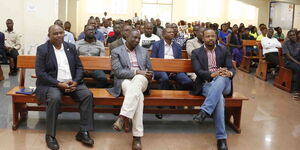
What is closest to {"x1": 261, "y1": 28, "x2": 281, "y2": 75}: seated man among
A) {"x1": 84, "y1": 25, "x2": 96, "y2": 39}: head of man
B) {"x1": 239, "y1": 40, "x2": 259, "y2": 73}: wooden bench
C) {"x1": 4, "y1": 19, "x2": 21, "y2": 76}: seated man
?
{"x1": 239, "y1": 40, "x2": 259, "y2": 73}: wooden bench

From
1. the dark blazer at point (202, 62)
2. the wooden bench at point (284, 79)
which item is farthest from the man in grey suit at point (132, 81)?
the wooden bench at point (284, 79)

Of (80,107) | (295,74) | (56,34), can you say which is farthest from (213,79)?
(295,74)

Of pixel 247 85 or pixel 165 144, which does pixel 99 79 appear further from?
pixel 247 85

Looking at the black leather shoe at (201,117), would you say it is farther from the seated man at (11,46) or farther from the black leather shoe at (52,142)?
the seated man at (11,46)

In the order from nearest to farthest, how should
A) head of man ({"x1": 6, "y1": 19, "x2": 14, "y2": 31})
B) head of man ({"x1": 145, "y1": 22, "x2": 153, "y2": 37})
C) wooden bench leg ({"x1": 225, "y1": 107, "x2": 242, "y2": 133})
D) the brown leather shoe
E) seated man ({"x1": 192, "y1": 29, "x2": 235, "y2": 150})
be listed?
the brown leather shoe → seated man ({"x1": 192, "y1": 29, "x2": 235, "y2": 150}) → wooden bench leg ({"x1": 225, "y1": 107, "x2": 242, "y2": 133}) → head of man ({"x1": 145, "y1": 22, "x2": 153, "y2": 37}) → head of man ({"x1": 6, "y1": 19, "x2": 14, "y2": 31})

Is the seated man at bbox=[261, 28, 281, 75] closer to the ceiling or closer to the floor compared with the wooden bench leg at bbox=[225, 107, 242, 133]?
closer to the ceiling

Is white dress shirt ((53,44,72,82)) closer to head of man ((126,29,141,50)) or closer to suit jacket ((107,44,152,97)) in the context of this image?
suit jacket ((107,44,152,97))

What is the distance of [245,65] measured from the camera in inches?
418

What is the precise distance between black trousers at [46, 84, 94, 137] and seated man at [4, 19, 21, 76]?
15.3ft

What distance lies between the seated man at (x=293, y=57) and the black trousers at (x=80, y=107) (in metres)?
4.96

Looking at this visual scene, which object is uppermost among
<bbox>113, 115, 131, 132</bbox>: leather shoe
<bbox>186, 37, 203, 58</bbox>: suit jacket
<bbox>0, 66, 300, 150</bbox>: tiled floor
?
<bbox>186, 37, 203, 58</bbox>: suit jacket

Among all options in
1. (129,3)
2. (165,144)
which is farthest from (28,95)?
(129,3)

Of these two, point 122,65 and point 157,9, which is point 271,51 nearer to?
point 122,65

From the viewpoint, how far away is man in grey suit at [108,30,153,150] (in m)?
4.04
